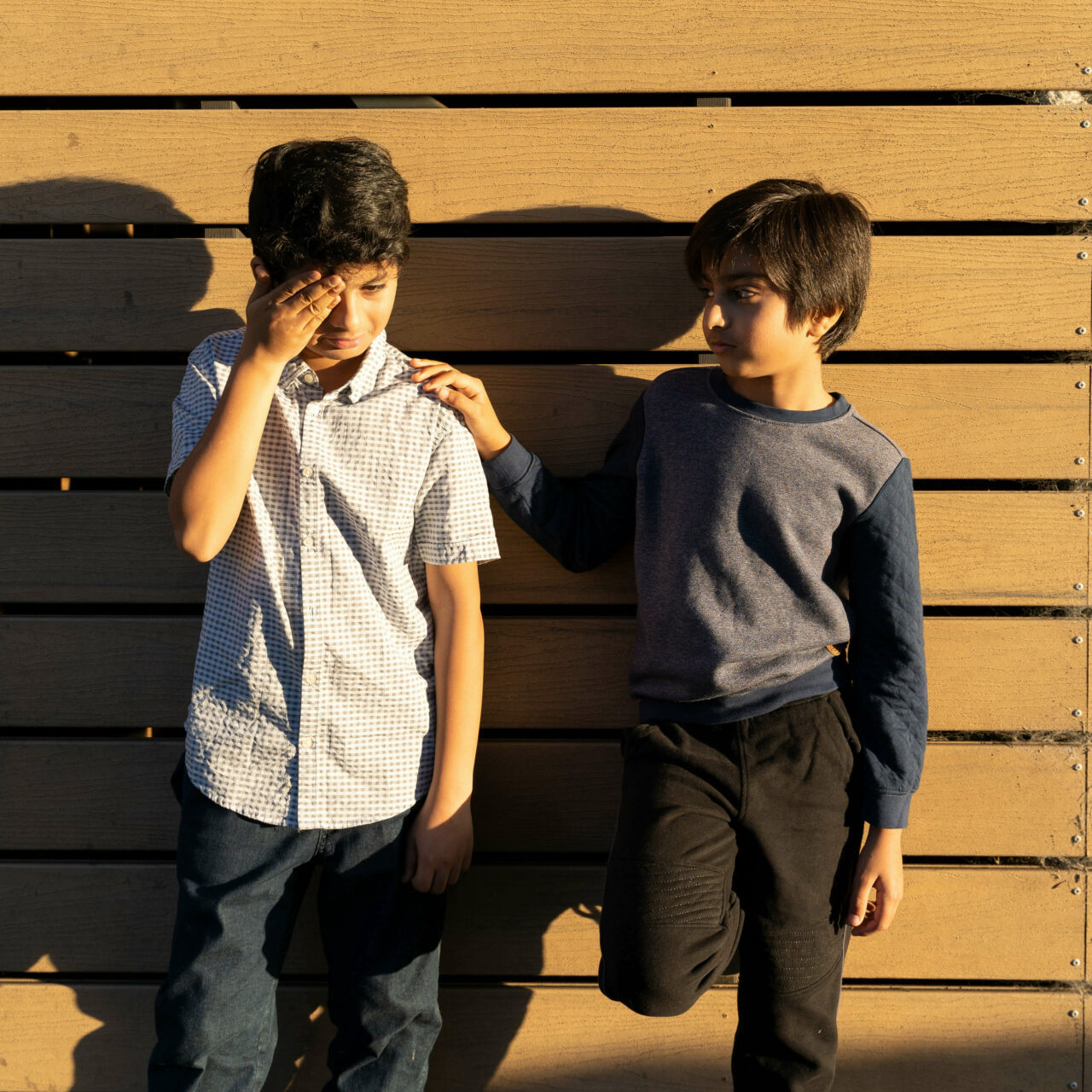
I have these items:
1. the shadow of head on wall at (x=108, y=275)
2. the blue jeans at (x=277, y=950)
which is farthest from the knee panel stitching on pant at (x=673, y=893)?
the shadow of head on wall at (x=108, y=275)

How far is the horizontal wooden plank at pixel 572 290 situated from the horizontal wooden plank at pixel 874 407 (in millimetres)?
62

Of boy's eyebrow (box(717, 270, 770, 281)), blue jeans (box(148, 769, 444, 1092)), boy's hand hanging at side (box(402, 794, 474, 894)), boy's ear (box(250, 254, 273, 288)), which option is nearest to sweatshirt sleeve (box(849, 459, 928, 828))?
boy's eyebrow (box(717, 270, 770, 281))

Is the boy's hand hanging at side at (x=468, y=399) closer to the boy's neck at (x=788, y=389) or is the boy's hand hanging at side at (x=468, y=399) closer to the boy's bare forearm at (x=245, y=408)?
the boy's bare forearm at (x=245, y=408)

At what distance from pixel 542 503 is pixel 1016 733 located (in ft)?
3.99

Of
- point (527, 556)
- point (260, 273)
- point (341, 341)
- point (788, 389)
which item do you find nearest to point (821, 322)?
point (788, 389)

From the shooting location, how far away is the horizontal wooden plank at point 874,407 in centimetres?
204

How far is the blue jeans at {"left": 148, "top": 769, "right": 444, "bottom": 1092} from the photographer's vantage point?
1677 millimetres

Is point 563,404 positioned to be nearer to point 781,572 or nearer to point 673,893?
point 781,572

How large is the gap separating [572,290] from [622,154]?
12.3 inches

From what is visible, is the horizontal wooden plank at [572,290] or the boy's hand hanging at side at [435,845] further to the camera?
the horizontal wooden plank at [572,290]

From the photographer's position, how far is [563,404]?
2055 mm

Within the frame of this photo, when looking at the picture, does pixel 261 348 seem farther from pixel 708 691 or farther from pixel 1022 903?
pixel 1022 903

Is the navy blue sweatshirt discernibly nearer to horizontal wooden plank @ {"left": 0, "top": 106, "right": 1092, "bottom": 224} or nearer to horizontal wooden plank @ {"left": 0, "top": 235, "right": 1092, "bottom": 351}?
horizontal wooden plank @ {"left": 0, "top": 235, "right": 1092, "bottom": 351}

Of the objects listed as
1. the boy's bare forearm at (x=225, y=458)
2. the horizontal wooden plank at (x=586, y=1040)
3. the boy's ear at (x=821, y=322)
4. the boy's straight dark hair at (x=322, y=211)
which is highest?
the boy's straight dark hair at (x=322, y=211)
